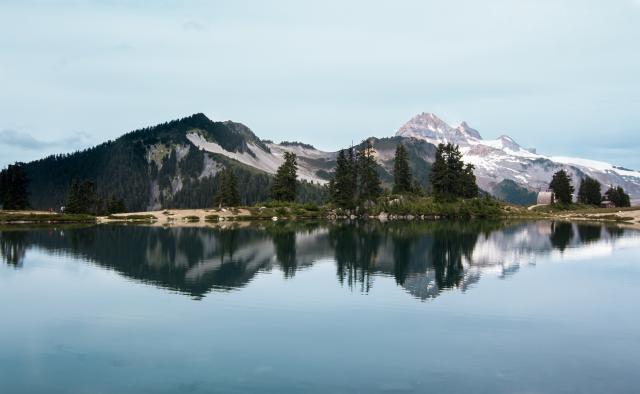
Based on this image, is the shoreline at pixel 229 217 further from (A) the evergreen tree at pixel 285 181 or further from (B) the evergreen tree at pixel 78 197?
(B) the evergreen tree at pixel 78 197

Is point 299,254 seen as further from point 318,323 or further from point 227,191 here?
point 227,191

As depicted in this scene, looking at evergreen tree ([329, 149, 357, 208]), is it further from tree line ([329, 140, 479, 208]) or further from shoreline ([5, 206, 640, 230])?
shoreline ([5, 206, 640, 230])

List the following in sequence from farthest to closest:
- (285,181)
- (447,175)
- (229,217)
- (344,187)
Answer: (447,175) → (344,187) → (285,181) → (229,217)

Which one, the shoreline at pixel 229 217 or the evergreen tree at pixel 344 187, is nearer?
the shoreline at pixel 229 217

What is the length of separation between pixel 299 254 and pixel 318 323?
41.2 metres

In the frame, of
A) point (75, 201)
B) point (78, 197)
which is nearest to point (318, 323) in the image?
point (78, 197)

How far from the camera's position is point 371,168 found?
7500 inches

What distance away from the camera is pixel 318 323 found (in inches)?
1428

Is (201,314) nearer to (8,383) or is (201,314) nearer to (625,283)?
(8,383)

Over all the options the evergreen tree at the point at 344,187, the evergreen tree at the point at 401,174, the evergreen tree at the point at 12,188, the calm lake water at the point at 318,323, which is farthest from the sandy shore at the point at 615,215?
the evergreen tree at the point at 12,188

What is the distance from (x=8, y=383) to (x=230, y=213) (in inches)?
5654

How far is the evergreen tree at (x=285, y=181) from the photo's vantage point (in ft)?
596

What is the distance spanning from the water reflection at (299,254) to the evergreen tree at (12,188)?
64225 mm

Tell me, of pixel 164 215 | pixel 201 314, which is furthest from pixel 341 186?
pixel 201 314
